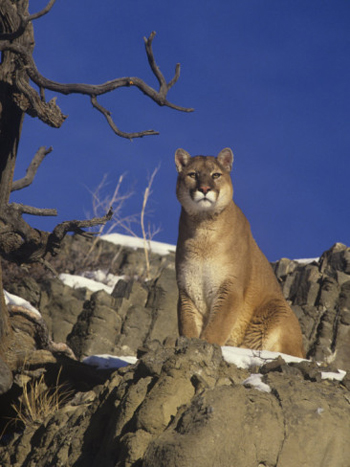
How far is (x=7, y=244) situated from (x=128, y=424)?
5.96 meters

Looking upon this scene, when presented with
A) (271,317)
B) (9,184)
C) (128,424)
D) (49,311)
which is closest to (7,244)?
(9,184)

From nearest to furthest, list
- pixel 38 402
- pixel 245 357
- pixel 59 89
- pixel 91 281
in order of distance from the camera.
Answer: pixel 245 357
pixel 38 402
pixel 59 89
pixel 91 281

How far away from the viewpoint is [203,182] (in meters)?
7.86

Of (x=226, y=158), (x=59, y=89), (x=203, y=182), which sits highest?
(x=59, y=89)

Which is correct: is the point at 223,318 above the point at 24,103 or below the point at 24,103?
below

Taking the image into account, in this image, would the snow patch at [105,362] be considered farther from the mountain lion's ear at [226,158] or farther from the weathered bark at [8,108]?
the mountain lion's ear at [226,158]

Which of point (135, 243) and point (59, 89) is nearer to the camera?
point (59, 89)

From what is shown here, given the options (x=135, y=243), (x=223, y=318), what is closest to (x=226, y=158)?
(x=223, y=318)

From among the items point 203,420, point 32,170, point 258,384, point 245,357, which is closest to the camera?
point 203,420

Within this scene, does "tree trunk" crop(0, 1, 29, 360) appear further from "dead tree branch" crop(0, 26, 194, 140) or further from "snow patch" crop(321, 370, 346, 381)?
"snow patch" crop(321, 370, 346, 381)

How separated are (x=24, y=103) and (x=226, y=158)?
368 centimetres

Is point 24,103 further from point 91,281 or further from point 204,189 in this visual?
point 91,281

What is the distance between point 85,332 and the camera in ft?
40.5

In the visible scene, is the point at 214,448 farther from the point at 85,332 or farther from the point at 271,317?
the point at 85,332
